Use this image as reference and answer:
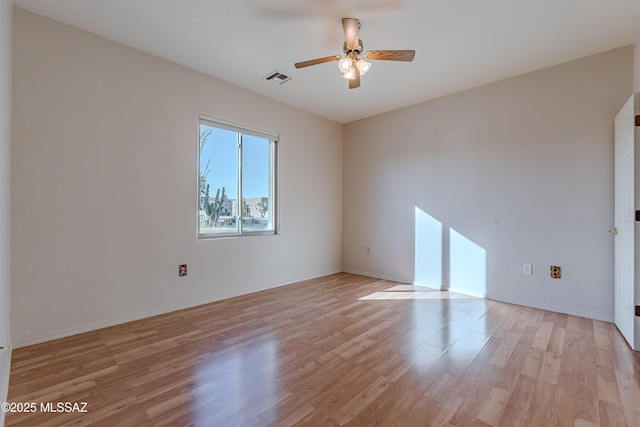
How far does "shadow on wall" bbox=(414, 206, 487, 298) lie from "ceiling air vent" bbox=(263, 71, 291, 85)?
2604 mm

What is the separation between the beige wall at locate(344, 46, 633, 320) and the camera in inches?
117

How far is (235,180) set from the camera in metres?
3.85

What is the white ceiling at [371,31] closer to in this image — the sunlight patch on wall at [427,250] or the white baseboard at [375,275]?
the sunlight patch on wall at [427,250]

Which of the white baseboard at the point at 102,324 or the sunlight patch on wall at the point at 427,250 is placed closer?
the white baseboard at the point at 102,324

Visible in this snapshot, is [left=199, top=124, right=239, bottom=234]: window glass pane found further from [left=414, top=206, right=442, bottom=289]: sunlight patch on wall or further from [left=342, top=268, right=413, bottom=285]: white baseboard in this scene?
[left=414, top=206, right=442, bottom=289]: sunlight patch on wall

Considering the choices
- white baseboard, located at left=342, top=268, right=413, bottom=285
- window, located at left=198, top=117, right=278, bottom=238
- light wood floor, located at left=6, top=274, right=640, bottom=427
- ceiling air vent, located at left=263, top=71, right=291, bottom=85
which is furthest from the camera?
white baseboard, located at left=342, top=268, right=413, bottom=285

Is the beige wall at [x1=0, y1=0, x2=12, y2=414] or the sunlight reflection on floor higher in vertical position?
the beige wall at [x1=0, y1=0, x2=12, y2=414]

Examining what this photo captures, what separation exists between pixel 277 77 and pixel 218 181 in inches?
58.4

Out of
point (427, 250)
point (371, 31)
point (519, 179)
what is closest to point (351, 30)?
point (371, 31)

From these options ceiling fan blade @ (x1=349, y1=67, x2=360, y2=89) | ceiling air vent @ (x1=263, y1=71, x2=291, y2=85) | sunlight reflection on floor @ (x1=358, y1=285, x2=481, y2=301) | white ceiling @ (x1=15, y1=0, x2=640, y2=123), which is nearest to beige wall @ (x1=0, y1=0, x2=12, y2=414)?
white ceiling @ (x1=15, y1=0, x2=640, y2=123)

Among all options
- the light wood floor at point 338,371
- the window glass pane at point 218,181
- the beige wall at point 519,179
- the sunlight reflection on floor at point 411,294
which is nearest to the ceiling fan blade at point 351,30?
the window glass pane at point 218,181

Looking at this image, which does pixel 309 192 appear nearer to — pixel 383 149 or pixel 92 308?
pixel 383 149

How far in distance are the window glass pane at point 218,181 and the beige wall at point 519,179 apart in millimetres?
2385

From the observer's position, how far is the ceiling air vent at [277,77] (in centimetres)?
345
